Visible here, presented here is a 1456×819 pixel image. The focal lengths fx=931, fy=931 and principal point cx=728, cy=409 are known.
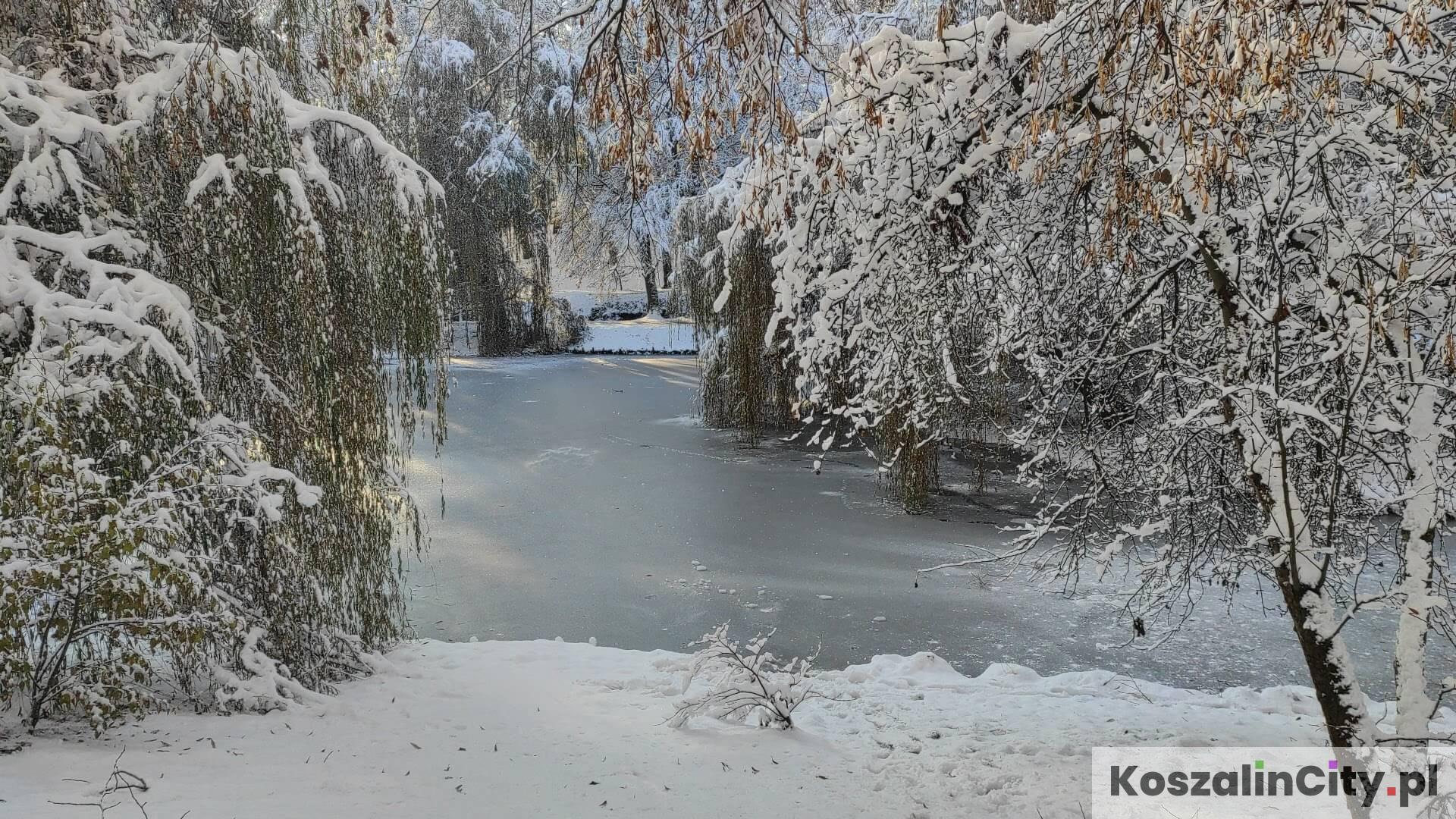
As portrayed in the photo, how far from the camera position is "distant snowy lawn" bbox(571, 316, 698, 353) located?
23.3 metres

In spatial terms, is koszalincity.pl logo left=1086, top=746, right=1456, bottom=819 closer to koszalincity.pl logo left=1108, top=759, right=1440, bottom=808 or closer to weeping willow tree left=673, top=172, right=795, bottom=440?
koszalincity.pl logo left=1108, top=759, right=1440, bottom=808

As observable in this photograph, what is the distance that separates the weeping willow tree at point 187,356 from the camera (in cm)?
300

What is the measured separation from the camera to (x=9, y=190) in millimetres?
3092

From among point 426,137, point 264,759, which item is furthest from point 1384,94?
point 426,137

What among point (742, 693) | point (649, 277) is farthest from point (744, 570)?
point (649, 277)

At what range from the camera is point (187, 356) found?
346 centimetres

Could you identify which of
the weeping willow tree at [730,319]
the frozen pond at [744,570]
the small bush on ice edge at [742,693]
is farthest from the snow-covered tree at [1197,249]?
the weeping willow tree at [730,319]

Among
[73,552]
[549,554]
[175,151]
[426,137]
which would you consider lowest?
[549,554]

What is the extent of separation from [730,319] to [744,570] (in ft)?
16.2

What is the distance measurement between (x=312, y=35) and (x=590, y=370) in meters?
14.7

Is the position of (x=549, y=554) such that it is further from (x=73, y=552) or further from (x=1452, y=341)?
(x=1452, y=341)

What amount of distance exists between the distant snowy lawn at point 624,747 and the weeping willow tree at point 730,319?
6.22m

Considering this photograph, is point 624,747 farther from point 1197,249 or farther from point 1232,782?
point 1197,249

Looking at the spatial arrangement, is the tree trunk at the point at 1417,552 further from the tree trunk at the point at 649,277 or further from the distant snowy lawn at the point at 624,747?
the tree trunk at the point at 649,277
